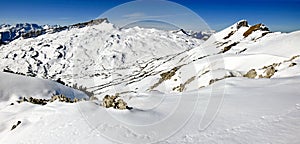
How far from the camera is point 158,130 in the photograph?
1498cm

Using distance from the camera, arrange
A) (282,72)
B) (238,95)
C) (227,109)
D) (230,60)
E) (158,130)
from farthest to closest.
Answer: (230,60) → (282,72) → (238,95) → (227,109) → (158,130)

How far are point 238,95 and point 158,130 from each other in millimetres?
8515

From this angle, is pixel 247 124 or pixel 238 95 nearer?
pixel 247 124

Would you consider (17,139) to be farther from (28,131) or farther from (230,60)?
(230,60)

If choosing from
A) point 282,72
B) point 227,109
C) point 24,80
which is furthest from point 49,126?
point 24,80

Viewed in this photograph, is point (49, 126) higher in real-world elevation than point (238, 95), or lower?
lower

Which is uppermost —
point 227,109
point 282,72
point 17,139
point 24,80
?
point 24,80

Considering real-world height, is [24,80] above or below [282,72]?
above

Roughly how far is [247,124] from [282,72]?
18.4m

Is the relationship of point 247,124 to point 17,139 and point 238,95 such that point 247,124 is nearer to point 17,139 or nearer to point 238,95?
point 238,95

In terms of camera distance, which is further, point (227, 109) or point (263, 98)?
point (263, 98)

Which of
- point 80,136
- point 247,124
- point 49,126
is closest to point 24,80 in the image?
point 49,126

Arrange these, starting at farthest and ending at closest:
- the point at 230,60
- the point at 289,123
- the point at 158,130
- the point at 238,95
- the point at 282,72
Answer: the point at 230,60 → the point at 282,72 → the point at 238,95 → the point at 158,130 → the point at 289,123

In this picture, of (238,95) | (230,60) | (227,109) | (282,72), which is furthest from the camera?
(230,60)
